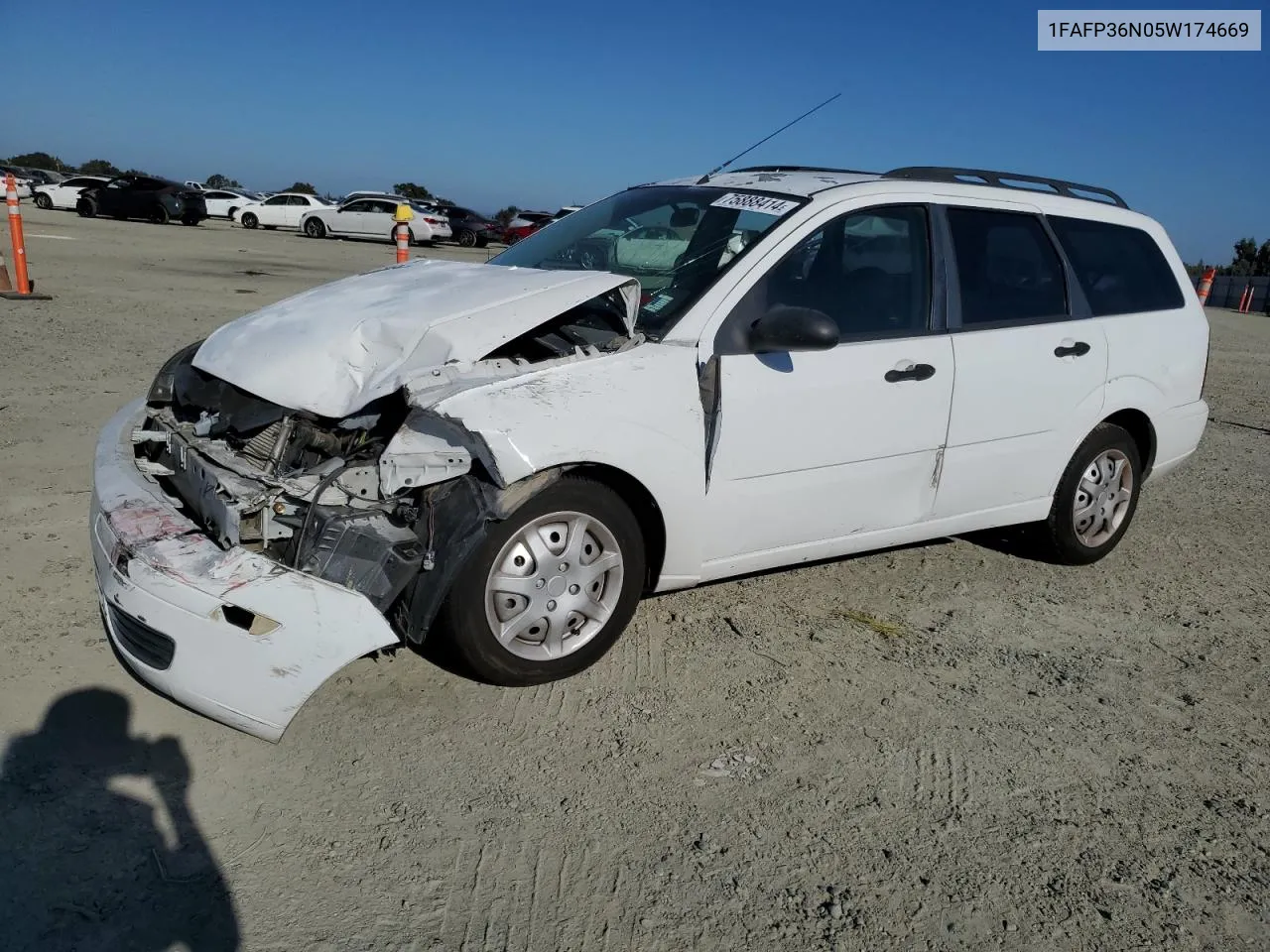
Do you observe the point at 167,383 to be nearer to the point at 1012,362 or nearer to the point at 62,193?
the point at 1012,362

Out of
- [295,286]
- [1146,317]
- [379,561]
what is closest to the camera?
[379,561]

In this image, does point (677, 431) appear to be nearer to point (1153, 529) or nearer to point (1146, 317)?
point (1146, 317)

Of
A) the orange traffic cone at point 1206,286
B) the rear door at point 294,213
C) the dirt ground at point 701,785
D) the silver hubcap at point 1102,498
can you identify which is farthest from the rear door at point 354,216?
the silver hubcap at point 1102,498

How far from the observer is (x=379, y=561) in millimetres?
3039

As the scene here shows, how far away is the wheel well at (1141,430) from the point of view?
5.04m

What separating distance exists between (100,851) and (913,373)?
3.22m

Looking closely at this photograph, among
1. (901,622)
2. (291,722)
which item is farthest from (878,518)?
(291,722)

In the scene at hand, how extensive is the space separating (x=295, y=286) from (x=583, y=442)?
13.8 m

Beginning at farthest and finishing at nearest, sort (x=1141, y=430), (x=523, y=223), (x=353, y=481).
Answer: (x=523, y=223) → (x=1141, y=430) → (x=353, y=481)

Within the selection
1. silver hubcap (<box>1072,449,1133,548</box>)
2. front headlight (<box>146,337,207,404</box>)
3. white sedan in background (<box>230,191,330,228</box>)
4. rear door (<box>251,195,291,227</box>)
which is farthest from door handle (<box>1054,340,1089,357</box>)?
rear door (<box>251,195,291,227</box>)

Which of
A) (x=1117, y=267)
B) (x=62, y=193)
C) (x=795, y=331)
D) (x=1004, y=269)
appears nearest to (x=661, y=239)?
(x=795, y=331)

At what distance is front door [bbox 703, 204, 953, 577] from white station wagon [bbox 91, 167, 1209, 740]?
0.04 feet

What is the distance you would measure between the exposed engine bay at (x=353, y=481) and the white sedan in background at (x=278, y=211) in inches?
1343

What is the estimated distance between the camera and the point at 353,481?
10.7 feet
